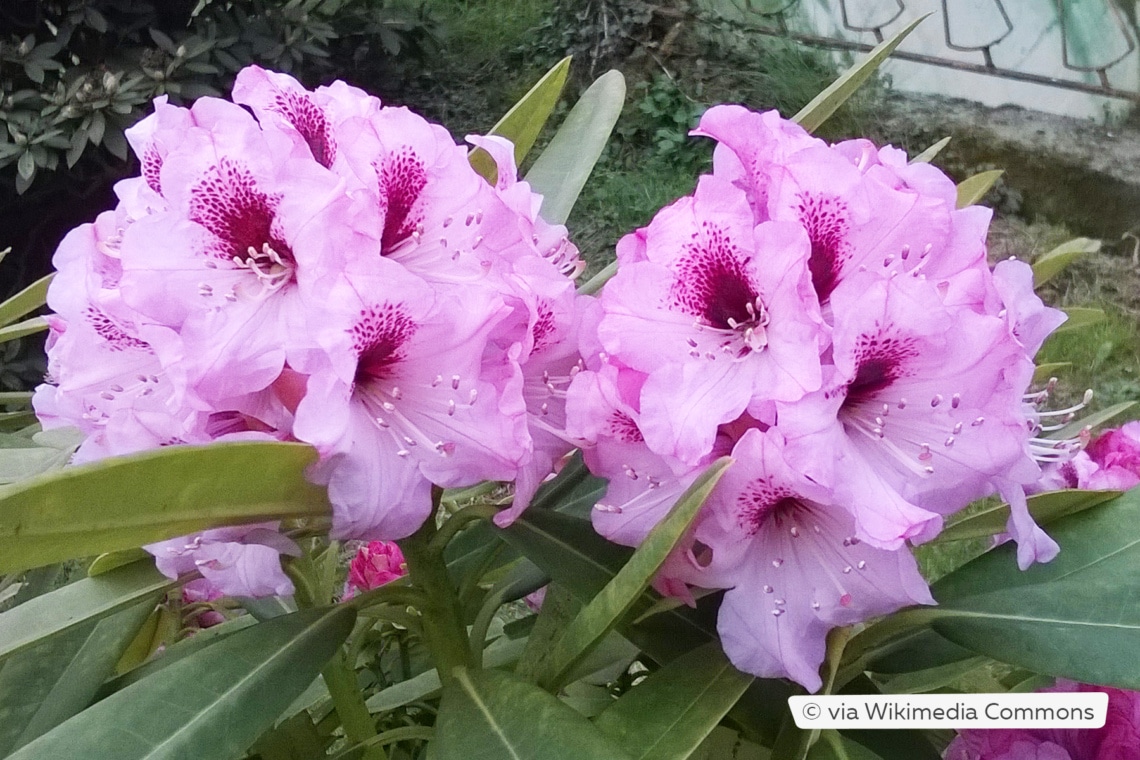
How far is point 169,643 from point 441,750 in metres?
0.38

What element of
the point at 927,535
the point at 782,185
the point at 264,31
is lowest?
the point at 264,31

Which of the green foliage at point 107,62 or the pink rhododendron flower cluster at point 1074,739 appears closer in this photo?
the pink rhododendron flower cluster at point 1074,739

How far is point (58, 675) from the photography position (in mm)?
581

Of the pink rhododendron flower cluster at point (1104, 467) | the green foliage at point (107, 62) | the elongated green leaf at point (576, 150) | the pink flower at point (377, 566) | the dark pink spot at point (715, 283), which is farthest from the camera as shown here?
the green foliage at point (107, 62)

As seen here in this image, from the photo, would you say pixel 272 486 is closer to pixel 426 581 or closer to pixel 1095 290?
pixel 426 581

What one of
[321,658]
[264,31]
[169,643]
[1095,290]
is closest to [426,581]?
[321,658]

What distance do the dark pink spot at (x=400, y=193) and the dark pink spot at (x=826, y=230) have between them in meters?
0.16

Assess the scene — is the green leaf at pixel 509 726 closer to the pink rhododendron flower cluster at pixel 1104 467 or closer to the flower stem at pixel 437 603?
the flower stem at pixel 437 603

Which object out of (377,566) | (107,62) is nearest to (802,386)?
(377,566)

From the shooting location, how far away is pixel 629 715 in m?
0.44

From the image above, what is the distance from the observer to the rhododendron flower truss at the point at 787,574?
1.35ft

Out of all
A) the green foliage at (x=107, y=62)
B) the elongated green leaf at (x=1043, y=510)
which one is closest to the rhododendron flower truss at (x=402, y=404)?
the elongated green leaf at (x=1043, y=510)

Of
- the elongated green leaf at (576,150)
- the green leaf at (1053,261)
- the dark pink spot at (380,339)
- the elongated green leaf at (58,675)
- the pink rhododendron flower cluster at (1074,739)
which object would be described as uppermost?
the dark pink spot at (380,339)

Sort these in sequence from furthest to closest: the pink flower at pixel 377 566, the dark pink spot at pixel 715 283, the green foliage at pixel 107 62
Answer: the green foliage at pixel 107 62 → the pink flower at pixel 377 566 → the dark pink spot at pixel 715 283
